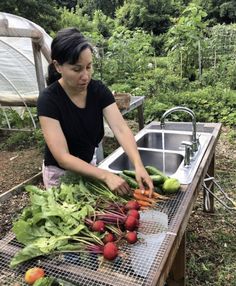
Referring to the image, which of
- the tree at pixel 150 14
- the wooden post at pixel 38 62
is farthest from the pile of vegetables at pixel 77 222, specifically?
the tree at pixel 150 14

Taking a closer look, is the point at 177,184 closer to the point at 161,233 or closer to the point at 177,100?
the point at 161,233

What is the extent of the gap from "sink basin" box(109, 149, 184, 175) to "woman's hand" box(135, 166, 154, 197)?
1.94ft

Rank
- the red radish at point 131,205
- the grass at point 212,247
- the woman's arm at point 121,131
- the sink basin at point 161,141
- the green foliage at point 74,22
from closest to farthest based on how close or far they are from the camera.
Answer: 1. the red radish at point 131,205
2. the woman's arm at point 121,131
3. the grass at point 212,247
4. the sink basin at point 161,141
5. the green foliage at point 74,22

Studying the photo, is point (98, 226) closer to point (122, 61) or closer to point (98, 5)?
point (122, 61)

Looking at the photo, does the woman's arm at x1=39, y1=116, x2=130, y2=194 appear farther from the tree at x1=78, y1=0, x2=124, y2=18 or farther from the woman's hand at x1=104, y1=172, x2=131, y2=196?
the tree at x1=78, y1=0, x2=124, y2=18

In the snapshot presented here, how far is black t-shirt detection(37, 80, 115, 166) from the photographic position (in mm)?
1827

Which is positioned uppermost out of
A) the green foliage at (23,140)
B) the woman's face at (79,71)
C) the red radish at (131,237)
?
the woman's face at (79,71)

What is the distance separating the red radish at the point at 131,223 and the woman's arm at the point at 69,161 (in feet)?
0.82

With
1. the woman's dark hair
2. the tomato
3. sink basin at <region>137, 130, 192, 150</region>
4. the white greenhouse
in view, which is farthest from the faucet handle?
the white greenhouse

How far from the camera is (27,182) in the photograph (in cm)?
407

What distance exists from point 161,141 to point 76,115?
1225 mm

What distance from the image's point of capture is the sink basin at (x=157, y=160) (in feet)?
8.05

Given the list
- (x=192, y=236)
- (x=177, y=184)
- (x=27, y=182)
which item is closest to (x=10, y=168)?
(x=27, y=182)

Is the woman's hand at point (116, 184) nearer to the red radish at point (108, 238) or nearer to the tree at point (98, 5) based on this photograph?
the red radish at point (108, 238)
